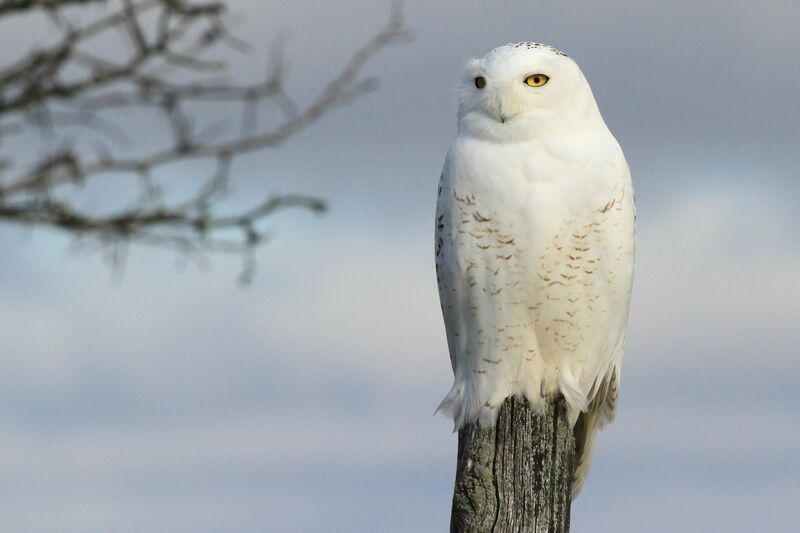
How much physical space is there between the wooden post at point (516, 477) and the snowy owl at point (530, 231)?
6.6 inches

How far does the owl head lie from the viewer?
5473 mm

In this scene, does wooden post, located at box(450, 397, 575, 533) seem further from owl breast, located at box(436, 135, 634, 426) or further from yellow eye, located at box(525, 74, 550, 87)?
yellow eye, located at box(525, 74, 550, 87)

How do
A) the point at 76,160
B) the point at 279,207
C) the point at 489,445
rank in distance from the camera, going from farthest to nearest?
the point at 489,445
the point at 279,207
the point at 76,160

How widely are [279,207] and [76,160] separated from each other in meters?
0.37

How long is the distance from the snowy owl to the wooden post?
0.17 meters

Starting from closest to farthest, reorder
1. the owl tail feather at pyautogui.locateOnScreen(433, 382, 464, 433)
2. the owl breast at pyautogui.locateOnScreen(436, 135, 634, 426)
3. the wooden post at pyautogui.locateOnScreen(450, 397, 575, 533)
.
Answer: the wooden post at pyautogui.locateOnScreen(450, 397, 575, 533)
the owl breast at pyautogui.locateOnScreen(436, 135, 634, 426)
the owl tail feather at pyautogui.locateOnScreen(433, 382, 464, 433)

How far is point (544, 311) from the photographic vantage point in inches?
219

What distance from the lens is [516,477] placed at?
201 inches

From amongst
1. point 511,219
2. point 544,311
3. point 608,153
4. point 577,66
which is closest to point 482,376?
point 544,311

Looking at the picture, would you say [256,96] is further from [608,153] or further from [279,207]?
[608,153]

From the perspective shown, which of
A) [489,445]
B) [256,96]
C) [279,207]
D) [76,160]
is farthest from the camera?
[489,445]

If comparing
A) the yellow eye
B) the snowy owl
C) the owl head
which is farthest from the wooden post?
the yellow eye

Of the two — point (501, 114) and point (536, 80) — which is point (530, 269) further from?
point (536, 80)

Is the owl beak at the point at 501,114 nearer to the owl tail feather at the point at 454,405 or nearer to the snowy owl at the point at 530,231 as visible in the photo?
the snowy owl at the point at 530,231
